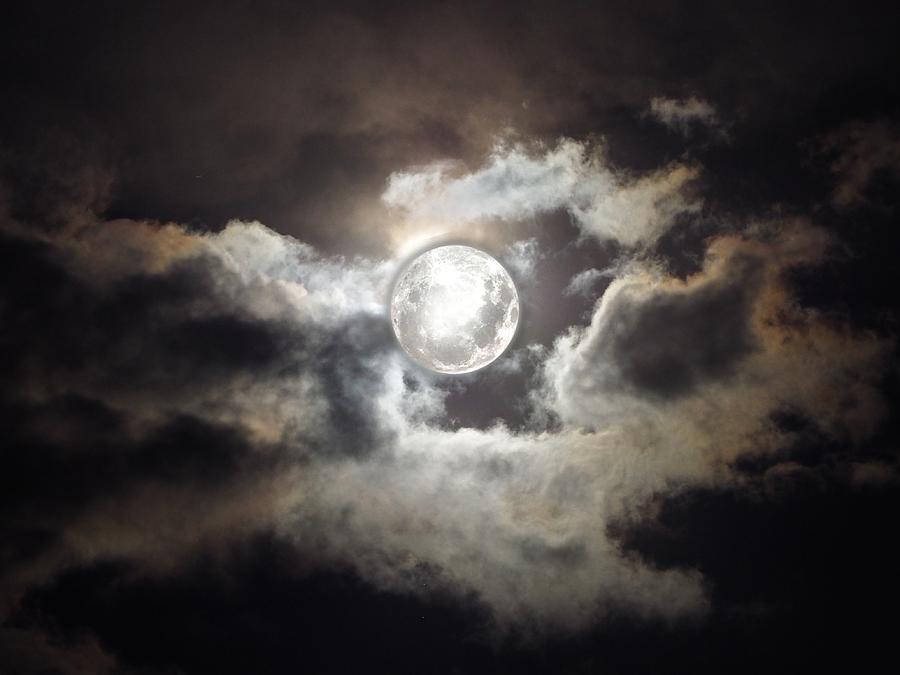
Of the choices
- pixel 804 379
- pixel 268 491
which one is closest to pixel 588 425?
pixel 804 379

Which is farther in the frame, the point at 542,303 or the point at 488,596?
the point at 488,596

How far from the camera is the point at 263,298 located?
1095cm

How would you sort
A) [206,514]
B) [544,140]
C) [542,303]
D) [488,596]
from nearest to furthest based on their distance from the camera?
1. [544,140]
2. [542,303]
3. [206,514]
4. [488,596]

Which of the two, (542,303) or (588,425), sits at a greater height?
(542,303)

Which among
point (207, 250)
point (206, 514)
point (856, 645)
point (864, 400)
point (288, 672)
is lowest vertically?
point (288, 672)

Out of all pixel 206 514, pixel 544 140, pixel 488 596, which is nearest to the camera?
pixel 544 140

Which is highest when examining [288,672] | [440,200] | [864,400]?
[440,200]

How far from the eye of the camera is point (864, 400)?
36.0ft

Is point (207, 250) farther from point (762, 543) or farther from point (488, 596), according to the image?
point (762, 543)

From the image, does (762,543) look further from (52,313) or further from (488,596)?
(52,313)

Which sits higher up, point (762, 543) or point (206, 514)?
point (762, 543)

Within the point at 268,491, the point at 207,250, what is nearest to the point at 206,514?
the point at 268,491

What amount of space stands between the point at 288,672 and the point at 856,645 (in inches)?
567

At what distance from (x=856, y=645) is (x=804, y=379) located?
23.1ft
